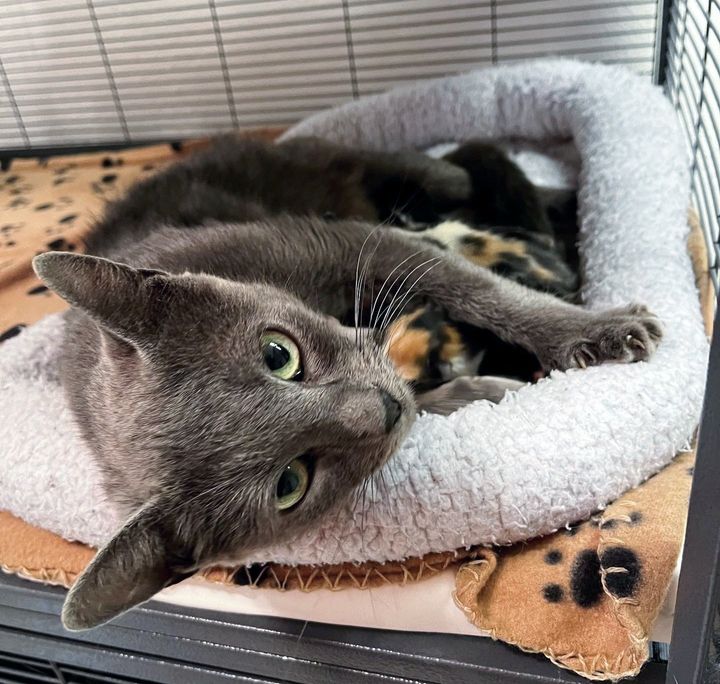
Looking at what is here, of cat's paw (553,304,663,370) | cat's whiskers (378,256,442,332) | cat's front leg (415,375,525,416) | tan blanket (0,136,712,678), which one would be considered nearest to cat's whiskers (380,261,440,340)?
cat's whiskers (378,256,442,332)

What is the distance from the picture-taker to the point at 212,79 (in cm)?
229

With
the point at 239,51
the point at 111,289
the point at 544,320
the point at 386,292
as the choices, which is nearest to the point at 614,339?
the point at 544,320

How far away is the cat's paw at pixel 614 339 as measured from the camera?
1.10m

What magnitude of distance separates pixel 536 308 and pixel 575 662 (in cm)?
57

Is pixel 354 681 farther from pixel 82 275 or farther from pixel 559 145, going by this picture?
pixel 559 145

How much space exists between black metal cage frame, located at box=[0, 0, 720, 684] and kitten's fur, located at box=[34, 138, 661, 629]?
233mm

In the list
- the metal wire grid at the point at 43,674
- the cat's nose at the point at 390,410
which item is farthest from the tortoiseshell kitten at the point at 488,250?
the metal wire grid at the point at 43,674

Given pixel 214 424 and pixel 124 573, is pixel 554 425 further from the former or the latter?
pixel 124 573

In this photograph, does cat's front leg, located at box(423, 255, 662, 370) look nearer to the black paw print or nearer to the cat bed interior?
the cat bed interior

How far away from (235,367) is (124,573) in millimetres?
261

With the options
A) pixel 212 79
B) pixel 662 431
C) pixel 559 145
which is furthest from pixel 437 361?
pixel 212 79

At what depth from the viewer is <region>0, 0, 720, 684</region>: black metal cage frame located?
698 mm

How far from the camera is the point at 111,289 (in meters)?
0.77

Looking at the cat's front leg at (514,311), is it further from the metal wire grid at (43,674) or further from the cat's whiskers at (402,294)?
the metal wire grid at (43,674)
